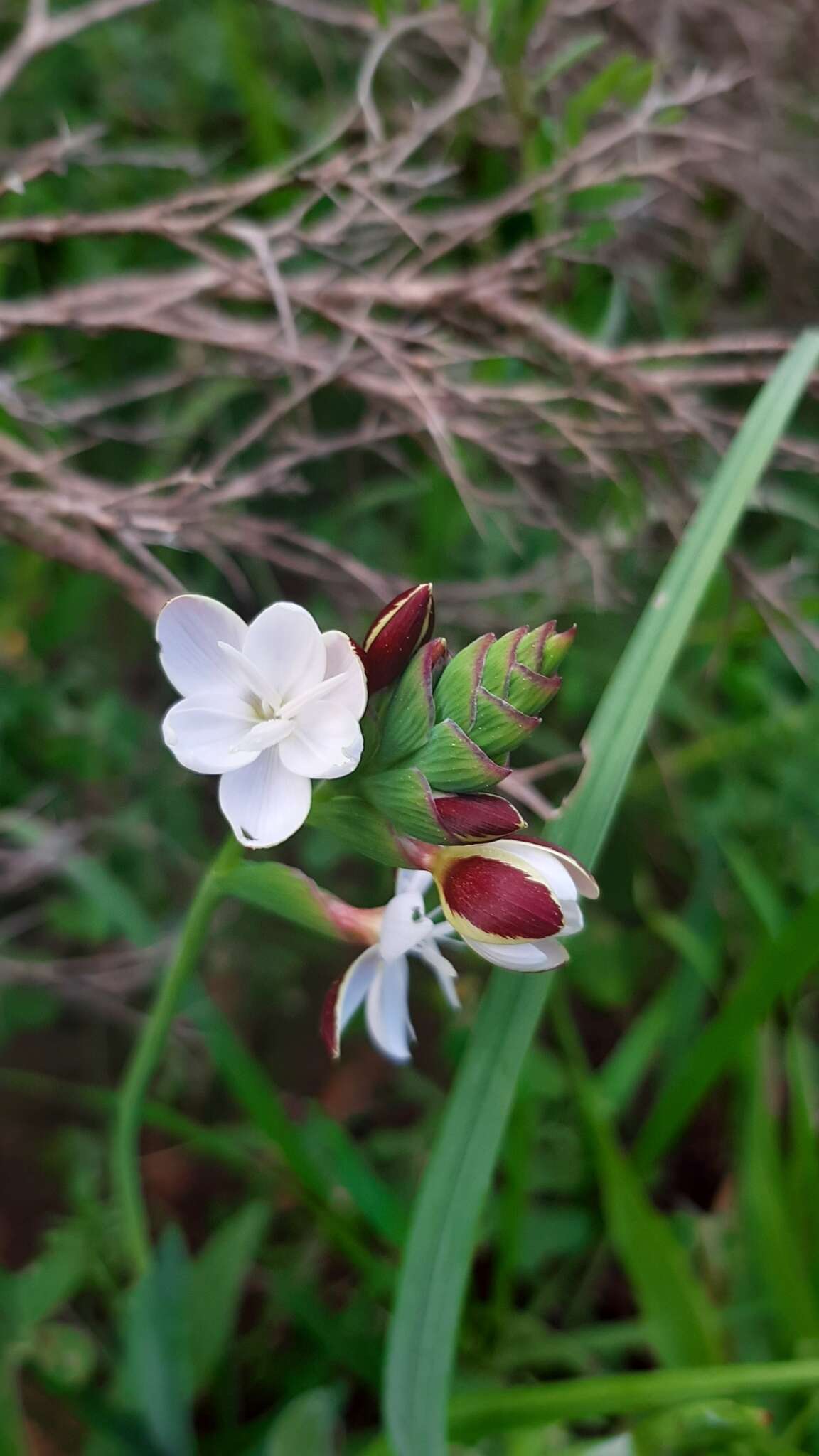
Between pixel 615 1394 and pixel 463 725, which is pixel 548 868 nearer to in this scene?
pixel 463 725

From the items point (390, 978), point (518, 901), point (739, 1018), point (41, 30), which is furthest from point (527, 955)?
point (41, 30)

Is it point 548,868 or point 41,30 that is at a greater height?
point 41,30

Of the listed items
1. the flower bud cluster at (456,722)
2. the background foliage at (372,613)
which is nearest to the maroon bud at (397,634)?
the flower bud cluster at (456,722)

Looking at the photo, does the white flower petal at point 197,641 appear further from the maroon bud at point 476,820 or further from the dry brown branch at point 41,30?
the dry brown branch at point 41,30

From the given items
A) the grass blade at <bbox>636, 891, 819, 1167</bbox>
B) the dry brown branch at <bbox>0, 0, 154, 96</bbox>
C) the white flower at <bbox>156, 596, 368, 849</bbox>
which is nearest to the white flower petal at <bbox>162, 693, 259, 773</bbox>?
the white flower at <bbox>156, 596, 368, 849</bbox>

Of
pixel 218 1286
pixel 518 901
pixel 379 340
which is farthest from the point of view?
pixel 218 1286

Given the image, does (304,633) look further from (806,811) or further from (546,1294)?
(546,1294)

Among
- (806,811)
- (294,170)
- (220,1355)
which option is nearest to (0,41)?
(294,170)
